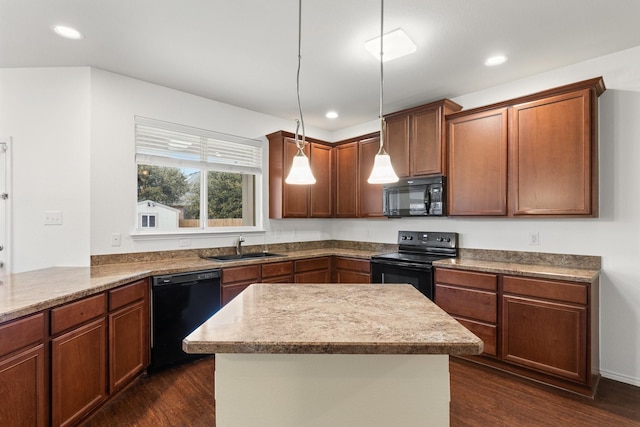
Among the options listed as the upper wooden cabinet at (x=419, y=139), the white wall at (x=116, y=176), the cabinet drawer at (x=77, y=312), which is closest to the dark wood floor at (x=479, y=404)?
the white wall at (x=116, y=176)

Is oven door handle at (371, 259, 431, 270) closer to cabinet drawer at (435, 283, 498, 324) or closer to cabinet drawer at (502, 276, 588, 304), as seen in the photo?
cabinet drawer at (435, 283, 498, 324)

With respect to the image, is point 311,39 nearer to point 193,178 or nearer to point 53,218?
point 193,178

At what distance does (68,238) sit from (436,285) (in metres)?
3.37

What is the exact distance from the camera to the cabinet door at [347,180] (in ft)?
14.4

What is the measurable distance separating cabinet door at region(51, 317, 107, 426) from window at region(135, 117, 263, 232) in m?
1.29

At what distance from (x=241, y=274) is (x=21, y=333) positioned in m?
1.78

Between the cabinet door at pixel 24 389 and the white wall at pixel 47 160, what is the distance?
126 centimetres

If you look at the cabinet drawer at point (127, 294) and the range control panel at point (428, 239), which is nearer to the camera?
the cabinet drawer at point (127, 294)

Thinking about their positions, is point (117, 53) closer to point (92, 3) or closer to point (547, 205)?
point (92, 3)

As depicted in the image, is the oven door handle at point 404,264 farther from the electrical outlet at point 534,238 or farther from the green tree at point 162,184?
the green tree at point 162,184

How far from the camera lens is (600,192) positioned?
272cm

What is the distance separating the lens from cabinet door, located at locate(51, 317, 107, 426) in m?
1.89

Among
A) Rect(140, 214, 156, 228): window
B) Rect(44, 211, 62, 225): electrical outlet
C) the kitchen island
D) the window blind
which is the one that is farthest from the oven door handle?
Rect(44, 211, 62, 225): electrical outlet

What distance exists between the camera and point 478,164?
10.4ft
